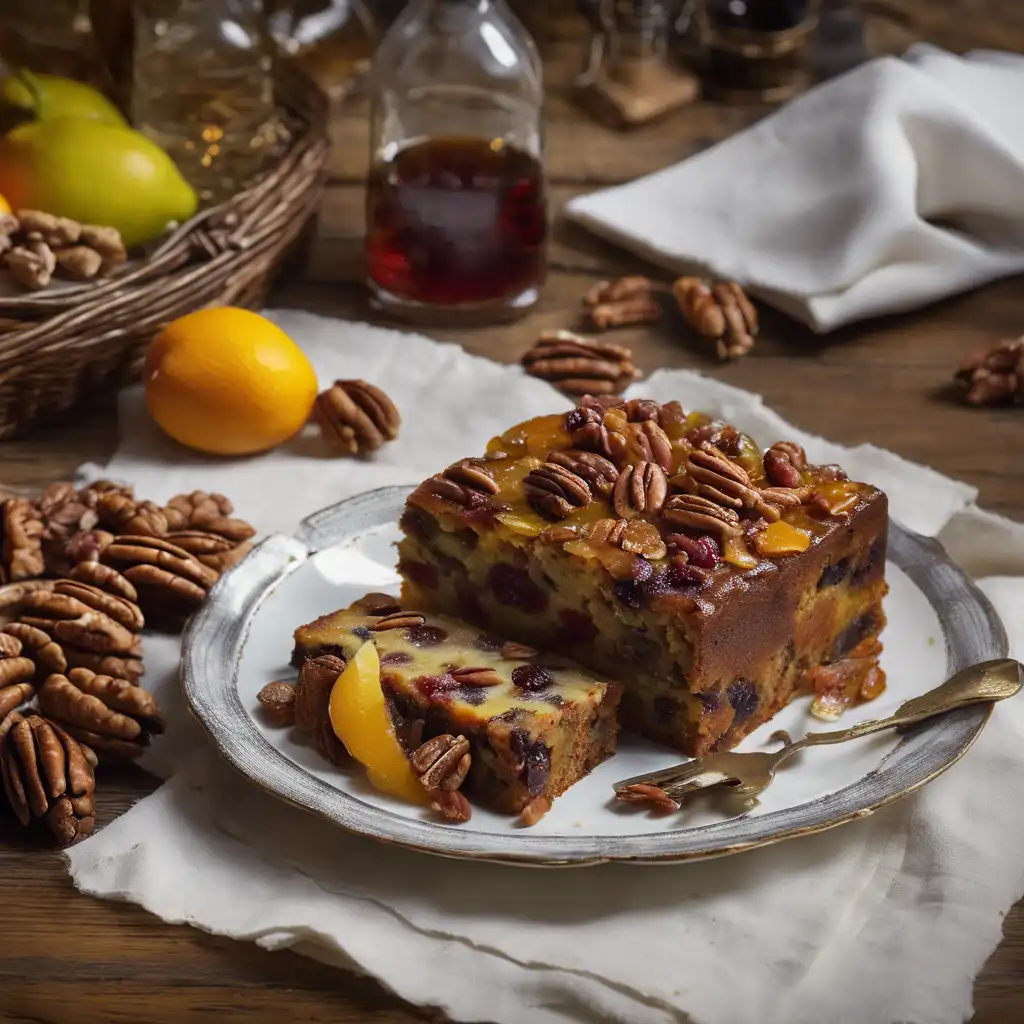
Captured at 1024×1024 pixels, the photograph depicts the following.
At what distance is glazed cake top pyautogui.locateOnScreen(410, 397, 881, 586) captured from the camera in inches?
67.1

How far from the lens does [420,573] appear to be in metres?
1.88

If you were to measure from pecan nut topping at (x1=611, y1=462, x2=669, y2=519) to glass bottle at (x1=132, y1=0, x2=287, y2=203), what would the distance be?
1.22 metres

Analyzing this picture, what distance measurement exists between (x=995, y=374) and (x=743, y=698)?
1087 millimetres

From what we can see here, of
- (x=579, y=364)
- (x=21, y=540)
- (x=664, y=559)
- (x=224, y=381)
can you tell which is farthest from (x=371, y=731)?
(x=579, y=364)

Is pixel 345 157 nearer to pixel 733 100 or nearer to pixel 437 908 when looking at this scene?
pixel 733 100

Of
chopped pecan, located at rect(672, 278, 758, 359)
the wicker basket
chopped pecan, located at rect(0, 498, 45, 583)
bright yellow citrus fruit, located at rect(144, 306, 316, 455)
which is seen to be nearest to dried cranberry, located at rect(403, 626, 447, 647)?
chopped pecan, located at rect(0, 498, 45, 583)

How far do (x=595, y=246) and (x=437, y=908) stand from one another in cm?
174

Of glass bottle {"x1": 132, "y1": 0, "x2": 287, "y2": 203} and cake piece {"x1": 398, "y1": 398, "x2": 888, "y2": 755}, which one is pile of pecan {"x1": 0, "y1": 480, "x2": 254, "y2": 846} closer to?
cake piece {"x1": 398, "y1": 398, "x2": 888, "y2": 755}

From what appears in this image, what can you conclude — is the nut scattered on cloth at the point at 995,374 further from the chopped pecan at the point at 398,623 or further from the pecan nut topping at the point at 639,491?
the chopped pecan at the point at 398,623

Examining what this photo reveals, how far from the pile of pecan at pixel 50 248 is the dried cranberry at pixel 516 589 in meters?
0.88

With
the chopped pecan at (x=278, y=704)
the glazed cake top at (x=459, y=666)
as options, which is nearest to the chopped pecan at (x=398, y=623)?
the glazed cake top at (x=459, y=666)

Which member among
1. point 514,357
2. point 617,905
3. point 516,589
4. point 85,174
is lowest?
point 514,357

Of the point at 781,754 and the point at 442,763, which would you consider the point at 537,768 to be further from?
the point at 781,754

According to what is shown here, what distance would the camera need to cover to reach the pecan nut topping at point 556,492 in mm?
1760
